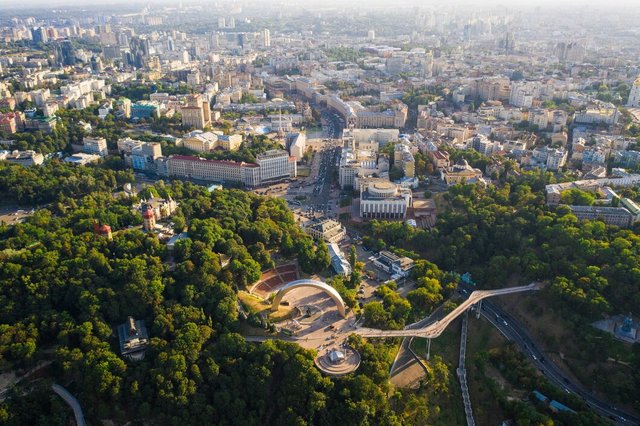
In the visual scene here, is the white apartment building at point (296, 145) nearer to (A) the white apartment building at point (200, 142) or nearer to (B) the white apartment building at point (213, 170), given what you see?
(B) the white apartment building at point (213, 170)

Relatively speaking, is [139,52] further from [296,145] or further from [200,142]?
[296,145]

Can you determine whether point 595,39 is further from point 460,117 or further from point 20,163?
point 20,163

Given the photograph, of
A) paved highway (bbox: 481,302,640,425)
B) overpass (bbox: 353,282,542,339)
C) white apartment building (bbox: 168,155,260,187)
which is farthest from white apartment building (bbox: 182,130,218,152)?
paved highway (bbox: 481,302,640,425)

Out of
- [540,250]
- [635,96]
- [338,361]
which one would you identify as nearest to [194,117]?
[540,250]

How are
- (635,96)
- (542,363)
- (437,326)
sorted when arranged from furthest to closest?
(635,96)
(437,326)
(542,363)

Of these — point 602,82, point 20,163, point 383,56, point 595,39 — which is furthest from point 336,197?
point 595,39

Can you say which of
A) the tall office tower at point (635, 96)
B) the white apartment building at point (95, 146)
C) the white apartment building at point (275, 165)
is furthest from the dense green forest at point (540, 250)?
the tall office tower at point (635, 96)
